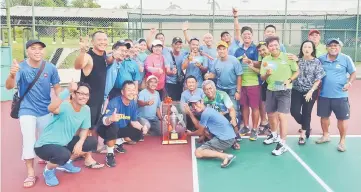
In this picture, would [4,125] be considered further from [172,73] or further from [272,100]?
[272,100]

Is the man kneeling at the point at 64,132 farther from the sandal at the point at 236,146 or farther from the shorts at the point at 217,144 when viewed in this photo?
the sandal at the point at 236,146

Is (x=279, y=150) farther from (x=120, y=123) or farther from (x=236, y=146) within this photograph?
(x=120, y=123)

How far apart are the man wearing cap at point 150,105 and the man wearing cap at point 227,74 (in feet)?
3.06

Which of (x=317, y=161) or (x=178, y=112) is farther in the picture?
(x=178, y=112)

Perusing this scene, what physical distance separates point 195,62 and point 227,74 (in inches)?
27.3

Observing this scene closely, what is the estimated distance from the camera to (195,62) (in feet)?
21.6

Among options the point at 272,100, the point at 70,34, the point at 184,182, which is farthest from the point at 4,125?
the point at 70,34

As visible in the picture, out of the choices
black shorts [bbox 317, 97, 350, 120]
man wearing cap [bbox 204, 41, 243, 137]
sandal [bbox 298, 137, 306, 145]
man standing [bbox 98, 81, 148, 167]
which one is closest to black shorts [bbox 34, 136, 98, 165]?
man standing [bbox 98, 81, 148, 167]

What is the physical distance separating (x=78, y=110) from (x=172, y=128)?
215 cm

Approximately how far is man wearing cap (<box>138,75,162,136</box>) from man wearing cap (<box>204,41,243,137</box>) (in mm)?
934

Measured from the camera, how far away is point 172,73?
22.4 ft

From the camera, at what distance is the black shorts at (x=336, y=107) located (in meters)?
5.68

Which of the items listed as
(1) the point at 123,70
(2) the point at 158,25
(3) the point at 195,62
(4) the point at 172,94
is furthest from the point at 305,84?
(2) the point at 158,25

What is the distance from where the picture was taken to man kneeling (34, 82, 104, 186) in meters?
4.32
